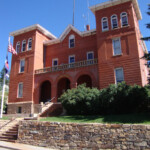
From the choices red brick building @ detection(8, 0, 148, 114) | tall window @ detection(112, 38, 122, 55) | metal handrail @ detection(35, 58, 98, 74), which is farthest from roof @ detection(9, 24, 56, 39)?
tall window @ detection(112, 38, 122, 55)

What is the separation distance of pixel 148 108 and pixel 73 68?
1198 centimetres

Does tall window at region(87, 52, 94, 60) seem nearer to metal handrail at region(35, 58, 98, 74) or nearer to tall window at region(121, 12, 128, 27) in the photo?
metal handrail at region(35, 58, 98, 74)

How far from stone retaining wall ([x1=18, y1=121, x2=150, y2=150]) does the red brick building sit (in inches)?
366

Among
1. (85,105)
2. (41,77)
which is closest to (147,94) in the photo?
(85,105)

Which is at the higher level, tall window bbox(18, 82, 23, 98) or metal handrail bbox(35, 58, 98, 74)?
metal handrail bbox(35, 58, 98, 74)

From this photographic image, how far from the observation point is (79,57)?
2738 centimetres

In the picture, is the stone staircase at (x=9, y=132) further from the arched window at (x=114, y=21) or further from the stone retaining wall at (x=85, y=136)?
the arched window at (x=114, y=21)

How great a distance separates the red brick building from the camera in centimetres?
2081

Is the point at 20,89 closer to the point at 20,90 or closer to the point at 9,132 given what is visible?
the point at 20,90

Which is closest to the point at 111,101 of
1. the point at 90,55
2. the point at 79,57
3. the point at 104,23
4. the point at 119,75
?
the point at 119,75

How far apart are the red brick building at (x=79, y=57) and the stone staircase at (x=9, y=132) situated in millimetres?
7584

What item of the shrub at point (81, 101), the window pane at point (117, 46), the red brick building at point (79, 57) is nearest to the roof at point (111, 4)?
the red brick building at point (79, 57)

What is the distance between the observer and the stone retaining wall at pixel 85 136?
8.98m

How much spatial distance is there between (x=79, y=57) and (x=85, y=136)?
1835cm
